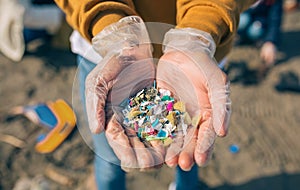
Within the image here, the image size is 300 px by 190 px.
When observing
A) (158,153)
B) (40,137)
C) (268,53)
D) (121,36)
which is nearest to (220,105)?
(158,153)

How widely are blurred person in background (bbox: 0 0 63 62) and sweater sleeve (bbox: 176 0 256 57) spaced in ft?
4.10

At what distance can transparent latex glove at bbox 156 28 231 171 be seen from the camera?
1.11 meters

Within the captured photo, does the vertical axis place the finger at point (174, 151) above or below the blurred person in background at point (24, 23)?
above

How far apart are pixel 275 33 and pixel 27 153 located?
136 centimetres

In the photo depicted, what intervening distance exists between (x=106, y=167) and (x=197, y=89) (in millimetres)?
426

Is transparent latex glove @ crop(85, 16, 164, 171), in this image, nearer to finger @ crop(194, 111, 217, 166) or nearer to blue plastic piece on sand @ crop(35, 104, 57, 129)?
finger @ crop(194, 111, 217, 166)

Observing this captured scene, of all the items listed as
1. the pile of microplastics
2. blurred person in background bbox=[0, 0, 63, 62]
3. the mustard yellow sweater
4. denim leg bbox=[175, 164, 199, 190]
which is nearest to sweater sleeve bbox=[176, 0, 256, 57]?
the mustard yellow sweater

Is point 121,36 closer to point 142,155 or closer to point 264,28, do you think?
point 142,155

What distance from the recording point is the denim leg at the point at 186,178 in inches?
59.4

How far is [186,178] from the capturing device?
1530 millimetres

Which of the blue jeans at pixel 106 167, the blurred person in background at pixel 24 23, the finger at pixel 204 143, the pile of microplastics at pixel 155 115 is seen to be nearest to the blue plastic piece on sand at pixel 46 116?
the blurred person in background at pixel 24 23

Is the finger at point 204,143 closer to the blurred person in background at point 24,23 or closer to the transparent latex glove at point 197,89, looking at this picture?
the transparent latex glove at point 197,89

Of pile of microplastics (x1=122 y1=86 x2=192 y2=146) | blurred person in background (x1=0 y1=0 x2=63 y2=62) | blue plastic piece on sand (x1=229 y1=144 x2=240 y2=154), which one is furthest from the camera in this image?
blurred person in background (x1=0 y1=0 x2=63 y2=62)

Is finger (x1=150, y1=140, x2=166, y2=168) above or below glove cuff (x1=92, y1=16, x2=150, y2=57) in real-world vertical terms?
below
